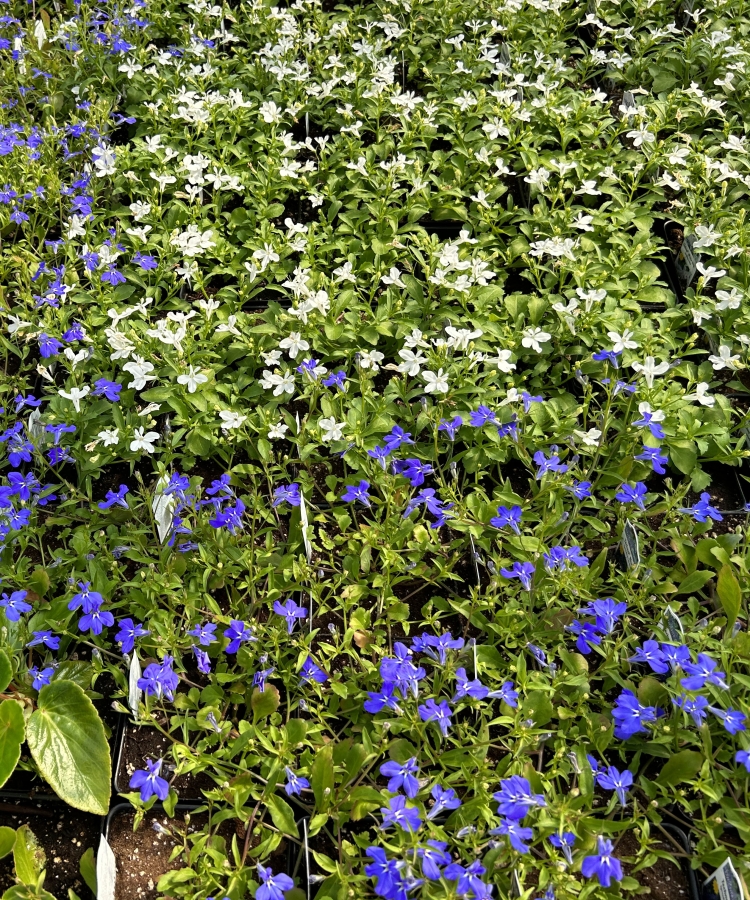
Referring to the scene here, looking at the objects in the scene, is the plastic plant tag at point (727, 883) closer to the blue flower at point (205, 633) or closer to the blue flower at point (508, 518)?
the blue flower at point (508, 518)

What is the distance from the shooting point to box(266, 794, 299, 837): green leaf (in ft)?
6.68

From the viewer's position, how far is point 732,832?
7.06 feet

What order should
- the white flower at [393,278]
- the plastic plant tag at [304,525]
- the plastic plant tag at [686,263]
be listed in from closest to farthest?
the plastic plant tag at [304,525]
the white flower at [393,278]
the plastic plant tag at [686,263]

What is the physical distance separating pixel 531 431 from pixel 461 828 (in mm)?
1296

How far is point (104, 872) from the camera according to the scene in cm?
188

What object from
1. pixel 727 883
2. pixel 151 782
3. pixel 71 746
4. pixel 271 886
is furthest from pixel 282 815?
pixel 727 883

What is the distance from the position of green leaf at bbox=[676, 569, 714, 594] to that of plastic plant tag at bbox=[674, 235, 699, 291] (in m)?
1.34

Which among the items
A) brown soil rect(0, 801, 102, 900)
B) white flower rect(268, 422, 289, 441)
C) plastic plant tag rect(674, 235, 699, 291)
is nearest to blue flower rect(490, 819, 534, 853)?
brown soil rect(0, 801, 102, 900)

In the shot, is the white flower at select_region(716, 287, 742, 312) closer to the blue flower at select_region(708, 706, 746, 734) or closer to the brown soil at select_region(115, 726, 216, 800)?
the blue flower at select_region(708, 706, 746, 734)

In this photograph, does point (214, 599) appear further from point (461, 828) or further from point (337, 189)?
point (337, 189)

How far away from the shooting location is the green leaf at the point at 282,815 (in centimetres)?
204

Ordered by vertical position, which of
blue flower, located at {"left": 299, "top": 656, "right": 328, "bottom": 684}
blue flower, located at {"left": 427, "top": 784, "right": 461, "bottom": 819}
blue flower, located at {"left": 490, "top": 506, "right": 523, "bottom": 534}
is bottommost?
blue flower, located at {"left": 299, "top": 656, "right": 328, "bottom": 684}

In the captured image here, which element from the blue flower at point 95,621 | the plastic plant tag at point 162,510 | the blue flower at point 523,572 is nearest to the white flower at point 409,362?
the blue flower at point 523,572

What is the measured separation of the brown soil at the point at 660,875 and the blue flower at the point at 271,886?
2.82 feet
